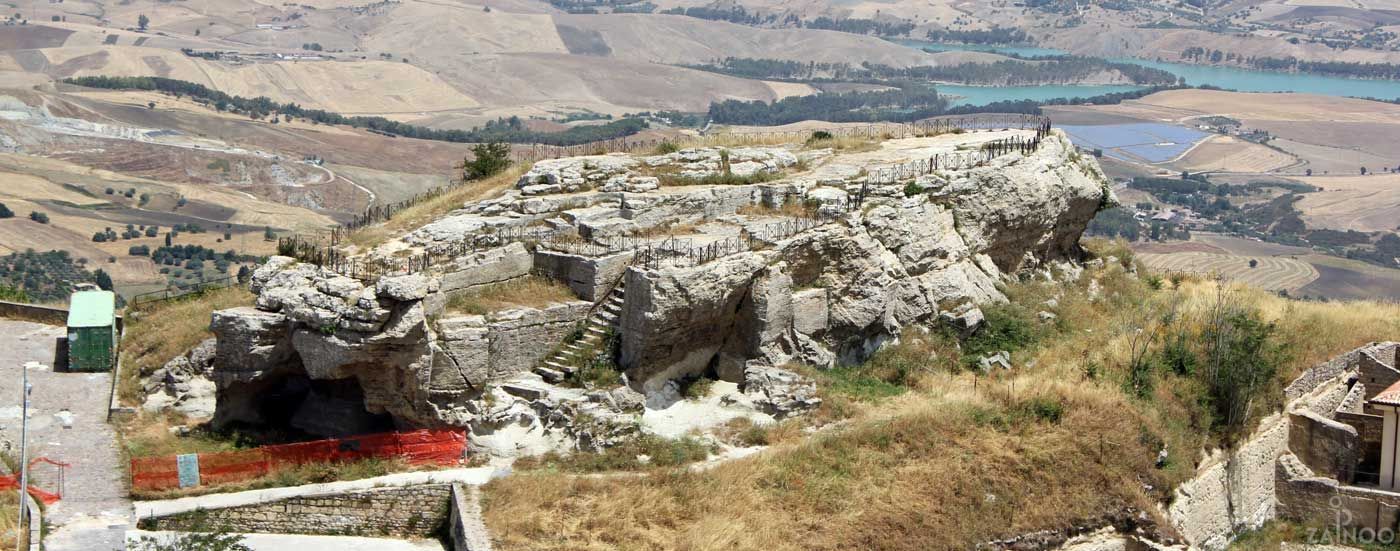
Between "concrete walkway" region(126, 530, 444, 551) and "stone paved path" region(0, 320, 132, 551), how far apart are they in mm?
658

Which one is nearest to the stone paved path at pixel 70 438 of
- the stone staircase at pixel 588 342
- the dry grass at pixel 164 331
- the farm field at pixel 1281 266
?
the dry grass at pixel 164 331

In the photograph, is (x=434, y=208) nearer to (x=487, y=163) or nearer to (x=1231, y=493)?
(x=487, y=163)

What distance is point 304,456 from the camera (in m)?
20.0

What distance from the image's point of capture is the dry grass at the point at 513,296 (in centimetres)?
2166

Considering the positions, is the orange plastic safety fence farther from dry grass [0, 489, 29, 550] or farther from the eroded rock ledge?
the eroded rock ledge

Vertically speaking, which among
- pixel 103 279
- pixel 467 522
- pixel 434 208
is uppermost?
pixel 434 208

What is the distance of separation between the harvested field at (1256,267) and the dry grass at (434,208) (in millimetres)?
60590

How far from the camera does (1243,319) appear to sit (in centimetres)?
2702

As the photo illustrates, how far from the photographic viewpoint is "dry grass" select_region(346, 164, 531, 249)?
24.4 meters

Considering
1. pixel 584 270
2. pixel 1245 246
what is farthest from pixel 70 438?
pixel 1245 246

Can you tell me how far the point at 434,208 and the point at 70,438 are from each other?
7.89m

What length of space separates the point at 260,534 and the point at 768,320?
913cm

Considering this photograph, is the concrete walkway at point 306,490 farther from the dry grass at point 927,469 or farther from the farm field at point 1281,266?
the farm field at point 1281,266

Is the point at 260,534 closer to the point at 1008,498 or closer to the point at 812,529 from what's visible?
the point at 812,529
